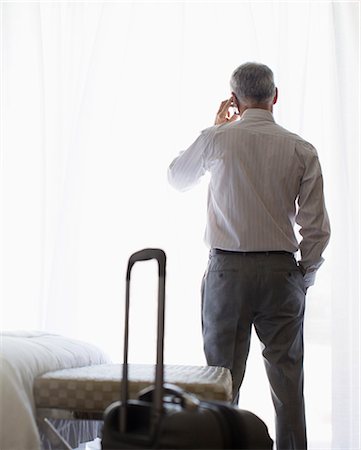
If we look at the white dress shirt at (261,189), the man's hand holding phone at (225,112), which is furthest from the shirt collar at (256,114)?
the man's hand holding phone at (225,112)

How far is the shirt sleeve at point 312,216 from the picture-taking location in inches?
83.3

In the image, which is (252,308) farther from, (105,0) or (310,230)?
(105,0)

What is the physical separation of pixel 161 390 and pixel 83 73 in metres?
1.83

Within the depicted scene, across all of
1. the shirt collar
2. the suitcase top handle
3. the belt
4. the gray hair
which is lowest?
the suitcase top handle

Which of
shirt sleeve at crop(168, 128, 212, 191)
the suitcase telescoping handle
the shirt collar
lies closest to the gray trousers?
shirt sleeve at crop(168, 128, 212, 191)

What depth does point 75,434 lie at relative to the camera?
1876 mm

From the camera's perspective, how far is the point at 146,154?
2.74 m

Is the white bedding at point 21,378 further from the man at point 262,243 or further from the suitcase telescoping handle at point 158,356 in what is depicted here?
the man at point 262,243

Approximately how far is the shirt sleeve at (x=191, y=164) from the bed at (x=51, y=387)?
0.70 m

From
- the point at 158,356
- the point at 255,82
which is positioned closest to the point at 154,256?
the point at 158,356

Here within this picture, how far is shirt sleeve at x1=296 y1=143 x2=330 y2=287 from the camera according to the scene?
212 centimetres

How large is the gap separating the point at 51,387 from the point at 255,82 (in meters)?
1.15

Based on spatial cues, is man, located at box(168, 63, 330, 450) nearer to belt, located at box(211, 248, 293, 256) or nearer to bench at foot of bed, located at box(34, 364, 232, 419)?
belt, located at box(211, 248, 293, 256)

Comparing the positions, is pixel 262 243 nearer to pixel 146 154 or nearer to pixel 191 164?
pixel 191 164
